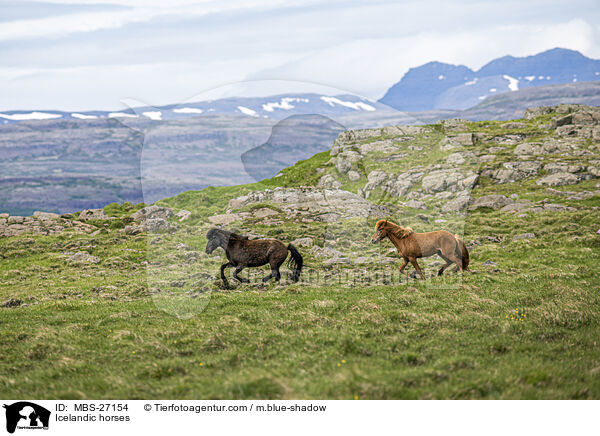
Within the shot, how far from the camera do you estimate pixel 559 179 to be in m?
48.8

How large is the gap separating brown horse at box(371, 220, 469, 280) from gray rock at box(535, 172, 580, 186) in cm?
3875

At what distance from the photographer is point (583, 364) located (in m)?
7.77

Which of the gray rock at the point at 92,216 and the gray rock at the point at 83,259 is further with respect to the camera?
the gray rock at the point at 92,216

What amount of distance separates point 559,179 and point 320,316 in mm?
48448

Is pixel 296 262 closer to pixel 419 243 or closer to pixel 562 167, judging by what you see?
pixel 419 243

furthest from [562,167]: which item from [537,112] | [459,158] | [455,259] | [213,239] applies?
[537,112]

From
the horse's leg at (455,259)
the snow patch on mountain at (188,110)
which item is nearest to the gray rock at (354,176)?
the horse's leg at (455,259)

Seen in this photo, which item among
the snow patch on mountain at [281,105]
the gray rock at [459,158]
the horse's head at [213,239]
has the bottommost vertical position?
the horse's head at [213,239]

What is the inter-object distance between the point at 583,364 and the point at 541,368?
1.00m

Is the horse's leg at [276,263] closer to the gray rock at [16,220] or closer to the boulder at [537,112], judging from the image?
the gray rock at [16,220]

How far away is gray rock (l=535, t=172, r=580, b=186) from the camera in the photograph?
48.0 meters

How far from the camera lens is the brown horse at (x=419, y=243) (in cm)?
1773
